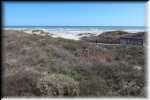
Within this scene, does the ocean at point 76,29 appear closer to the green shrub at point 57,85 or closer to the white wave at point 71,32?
the white wave at point 71,32

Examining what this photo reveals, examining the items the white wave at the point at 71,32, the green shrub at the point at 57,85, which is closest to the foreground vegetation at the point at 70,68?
the green shrub at the point at 57,85

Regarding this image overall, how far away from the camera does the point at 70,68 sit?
35.8 feet

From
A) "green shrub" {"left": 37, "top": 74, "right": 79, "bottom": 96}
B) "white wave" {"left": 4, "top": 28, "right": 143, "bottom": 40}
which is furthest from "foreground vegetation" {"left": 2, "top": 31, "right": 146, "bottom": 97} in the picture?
"white wave" {"left": 4, "top": 28, "right": 143, "bottom": 40}


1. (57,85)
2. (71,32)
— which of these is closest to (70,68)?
(57,85)

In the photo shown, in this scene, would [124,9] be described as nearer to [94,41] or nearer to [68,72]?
[94,41]

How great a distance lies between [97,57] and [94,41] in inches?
15.6

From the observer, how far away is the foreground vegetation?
1088 centimetres

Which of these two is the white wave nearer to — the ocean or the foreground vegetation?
the ocean

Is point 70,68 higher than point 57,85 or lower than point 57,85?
higher

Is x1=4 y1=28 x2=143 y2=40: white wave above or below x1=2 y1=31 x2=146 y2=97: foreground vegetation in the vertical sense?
above

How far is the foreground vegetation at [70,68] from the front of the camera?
35.7ft

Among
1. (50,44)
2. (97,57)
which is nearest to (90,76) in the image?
(97,57)

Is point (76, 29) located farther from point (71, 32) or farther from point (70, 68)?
point (70, 68)

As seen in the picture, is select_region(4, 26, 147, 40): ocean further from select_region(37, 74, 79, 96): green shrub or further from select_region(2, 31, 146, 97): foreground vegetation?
select_region(37, 74, 79, 96): green shrub
